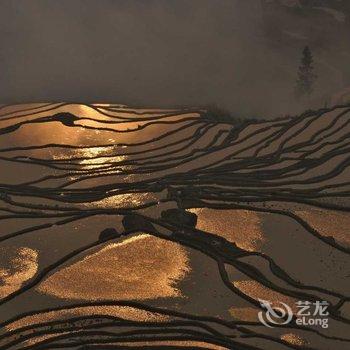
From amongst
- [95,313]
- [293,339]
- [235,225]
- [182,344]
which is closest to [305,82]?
[235,225]

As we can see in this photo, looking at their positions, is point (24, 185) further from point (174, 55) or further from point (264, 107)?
point (174, 55)

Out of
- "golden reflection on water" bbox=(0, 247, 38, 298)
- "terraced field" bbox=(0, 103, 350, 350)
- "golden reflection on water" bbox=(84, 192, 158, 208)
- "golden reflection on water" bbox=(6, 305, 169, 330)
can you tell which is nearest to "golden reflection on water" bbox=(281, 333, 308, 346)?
"terraced field" bbox=(0, 103, 350, 350)

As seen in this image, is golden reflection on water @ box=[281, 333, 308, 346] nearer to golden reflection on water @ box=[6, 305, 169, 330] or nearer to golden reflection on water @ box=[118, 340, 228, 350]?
golden reflection on water @ box=[118, 340, 228, 350]

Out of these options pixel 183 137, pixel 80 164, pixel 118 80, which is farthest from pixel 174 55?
pixel 80 164

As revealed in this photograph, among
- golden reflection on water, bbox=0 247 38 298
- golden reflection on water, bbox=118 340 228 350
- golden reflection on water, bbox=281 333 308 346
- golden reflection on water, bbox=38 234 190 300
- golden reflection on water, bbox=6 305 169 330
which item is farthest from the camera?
golden reflection on water, bbox=0 247 38 298

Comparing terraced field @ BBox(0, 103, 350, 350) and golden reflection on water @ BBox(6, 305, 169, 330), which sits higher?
terraced field @ BBox(0, 103, 350, 350)

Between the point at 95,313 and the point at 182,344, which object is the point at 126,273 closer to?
the point at 95,313
